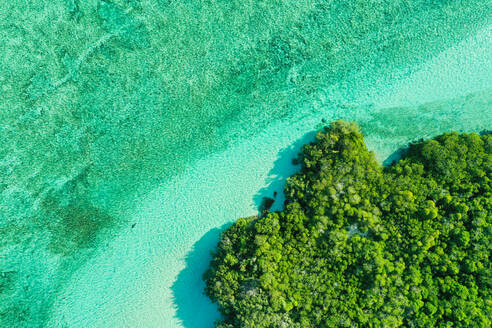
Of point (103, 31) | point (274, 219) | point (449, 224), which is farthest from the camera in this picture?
point (103, 31)

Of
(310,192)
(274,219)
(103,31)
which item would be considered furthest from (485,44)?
(103,31)

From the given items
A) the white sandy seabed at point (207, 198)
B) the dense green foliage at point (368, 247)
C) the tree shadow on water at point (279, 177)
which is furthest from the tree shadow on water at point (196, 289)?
the tree shadow on water at point (279, 177)

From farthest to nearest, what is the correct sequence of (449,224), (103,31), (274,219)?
(103,31) < (274,219) < (449,224)

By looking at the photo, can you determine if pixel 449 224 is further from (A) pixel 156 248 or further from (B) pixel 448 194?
(A) pixel 156 248

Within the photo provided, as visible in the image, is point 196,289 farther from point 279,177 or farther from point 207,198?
point 279,177

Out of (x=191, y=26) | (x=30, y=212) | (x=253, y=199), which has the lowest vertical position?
(x=253, y=199)

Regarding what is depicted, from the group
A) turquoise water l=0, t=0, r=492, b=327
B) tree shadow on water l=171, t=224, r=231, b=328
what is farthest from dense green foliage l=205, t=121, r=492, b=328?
turquoise water l=0, t=0, r=492, b=327
